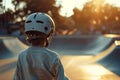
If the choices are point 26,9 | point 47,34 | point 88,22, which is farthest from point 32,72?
point 88,22

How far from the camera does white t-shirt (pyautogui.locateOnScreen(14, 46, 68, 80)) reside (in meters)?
2.76

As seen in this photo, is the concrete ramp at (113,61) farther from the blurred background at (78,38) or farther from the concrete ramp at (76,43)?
the concrete ramp at (76,43)

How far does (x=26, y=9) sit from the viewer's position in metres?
46.8

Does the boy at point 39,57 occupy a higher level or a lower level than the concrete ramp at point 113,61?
higher

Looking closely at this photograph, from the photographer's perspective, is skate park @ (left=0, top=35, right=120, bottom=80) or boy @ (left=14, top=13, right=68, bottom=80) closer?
boy @ (left=14, top=13, right=68, bottom=80)

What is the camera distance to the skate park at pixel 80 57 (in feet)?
36.9

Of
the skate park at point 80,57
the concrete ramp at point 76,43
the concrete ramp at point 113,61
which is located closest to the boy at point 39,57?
the skate park at point 80,57

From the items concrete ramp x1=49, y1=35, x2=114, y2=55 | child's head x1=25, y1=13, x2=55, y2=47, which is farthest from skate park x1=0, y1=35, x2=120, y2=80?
child's head x1=25, y1=13, x2=55, y2=47

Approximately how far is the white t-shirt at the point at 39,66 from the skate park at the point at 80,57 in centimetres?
738

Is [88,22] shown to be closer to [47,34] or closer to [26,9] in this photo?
[26,9]

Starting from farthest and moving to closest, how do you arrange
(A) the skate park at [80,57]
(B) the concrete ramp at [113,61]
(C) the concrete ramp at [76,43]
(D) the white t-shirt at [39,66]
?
(C) the concrete ramp at [76,43]
(B) the concrete ramp at [113,61]
(A) the skate park at [80,57]
(D) the white t-shirt at [39,66]

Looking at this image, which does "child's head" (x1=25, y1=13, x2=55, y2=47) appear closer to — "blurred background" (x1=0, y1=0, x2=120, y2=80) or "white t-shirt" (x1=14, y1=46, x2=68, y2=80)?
"white t-shirt" (x1=14, y1=46, x2=68, y2=80)

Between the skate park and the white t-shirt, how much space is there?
738cm

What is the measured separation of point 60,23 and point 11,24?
23.2 feet
